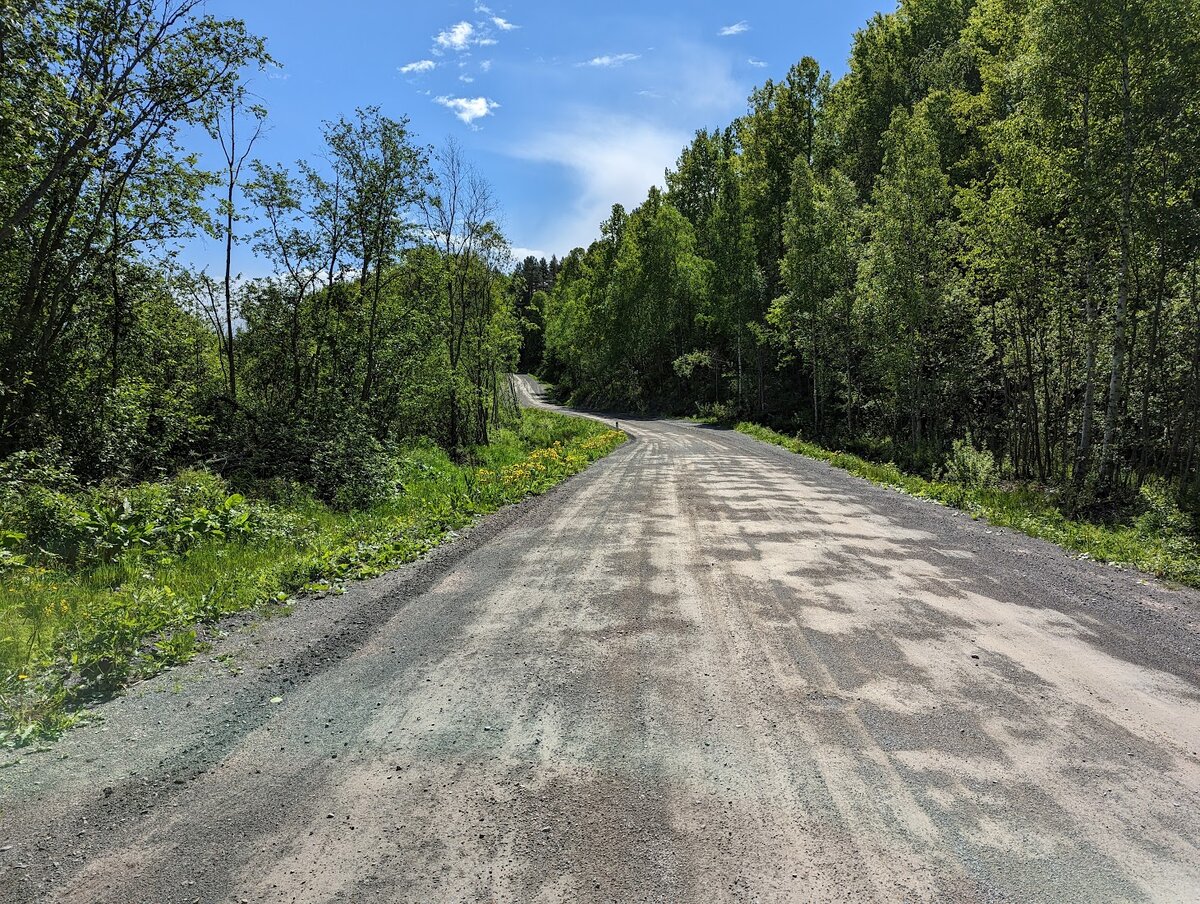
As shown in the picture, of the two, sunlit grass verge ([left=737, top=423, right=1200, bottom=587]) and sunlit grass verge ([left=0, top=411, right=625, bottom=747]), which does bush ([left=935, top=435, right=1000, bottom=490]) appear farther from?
sunlit grass verge ([left=0, top=411, right=625, bottom=747])

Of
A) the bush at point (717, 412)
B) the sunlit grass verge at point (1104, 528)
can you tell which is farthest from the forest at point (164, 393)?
the bush at point (717, 412)

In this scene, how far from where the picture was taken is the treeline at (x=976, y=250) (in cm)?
1094

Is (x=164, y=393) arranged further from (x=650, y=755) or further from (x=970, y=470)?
(x=970, y=470)

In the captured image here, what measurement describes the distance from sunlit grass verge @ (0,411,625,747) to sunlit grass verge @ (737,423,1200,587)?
9.15 meters

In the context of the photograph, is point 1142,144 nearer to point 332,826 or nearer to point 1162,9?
point 1162,9

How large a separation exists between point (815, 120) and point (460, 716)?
44561 millimetres

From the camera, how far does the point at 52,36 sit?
7.04 metres

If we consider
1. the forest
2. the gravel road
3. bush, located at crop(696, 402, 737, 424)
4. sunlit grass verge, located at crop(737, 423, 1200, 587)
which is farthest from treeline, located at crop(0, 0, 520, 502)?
bush, located at crop(696, 402, 737, 424)

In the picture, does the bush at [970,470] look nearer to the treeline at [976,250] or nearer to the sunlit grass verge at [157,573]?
the treeline at [976,250]

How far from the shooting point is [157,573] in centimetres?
638

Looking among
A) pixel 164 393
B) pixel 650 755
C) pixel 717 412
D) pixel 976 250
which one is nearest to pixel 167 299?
pixel 164 393

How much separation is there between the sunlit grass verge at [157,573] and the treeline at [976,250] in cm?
1312

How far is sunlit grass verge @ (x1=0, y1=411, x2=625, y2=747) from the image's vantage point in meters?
3.97

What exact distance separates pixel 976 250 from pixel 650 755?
16.3 m
